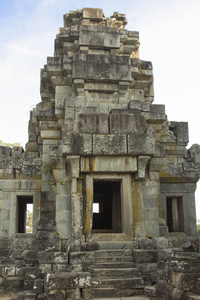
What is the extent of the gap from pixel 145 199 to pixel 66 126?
296cm

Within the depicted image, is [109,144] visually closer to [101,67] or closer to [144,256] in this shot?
[101,67]

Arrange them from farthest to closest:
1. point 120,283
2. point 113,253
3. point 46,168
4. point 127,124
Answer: point 46,168 < point 127,124 < point 113,253 < point 120,283

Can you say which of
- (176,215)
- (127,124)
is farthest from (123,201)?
(176,215)

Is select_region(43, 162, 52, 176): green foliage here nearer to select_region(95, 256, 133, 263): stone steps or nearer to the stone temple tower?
the stone temple tower

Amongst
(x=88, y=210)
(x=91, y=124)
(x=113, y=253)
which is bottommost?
(x=113, y=253)

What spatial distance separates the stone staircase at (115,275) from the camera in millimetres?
7586

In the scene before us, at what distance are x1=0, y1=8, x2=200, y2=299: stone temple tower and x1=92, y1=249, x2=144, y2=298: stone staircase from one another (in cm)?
2

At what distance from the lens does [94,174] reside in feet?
30.7

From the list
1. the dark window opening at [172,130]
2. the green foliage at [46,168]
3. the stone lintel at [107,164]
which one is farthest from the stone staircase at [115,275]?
the dark window opening at [172,130]

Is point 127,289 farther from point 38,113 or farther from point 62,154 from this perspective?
point 38,113

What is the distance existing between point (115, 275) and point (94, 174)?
268cm

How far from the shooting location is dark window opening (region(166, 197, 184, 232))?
11.9 meters

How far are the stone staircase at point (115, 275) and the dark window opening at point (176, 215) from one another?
151 inches

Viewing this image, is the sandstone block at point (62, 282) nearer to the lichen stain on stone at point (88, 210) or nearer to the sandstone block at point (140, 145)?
the lichen stain on stone at point (88, 210)
